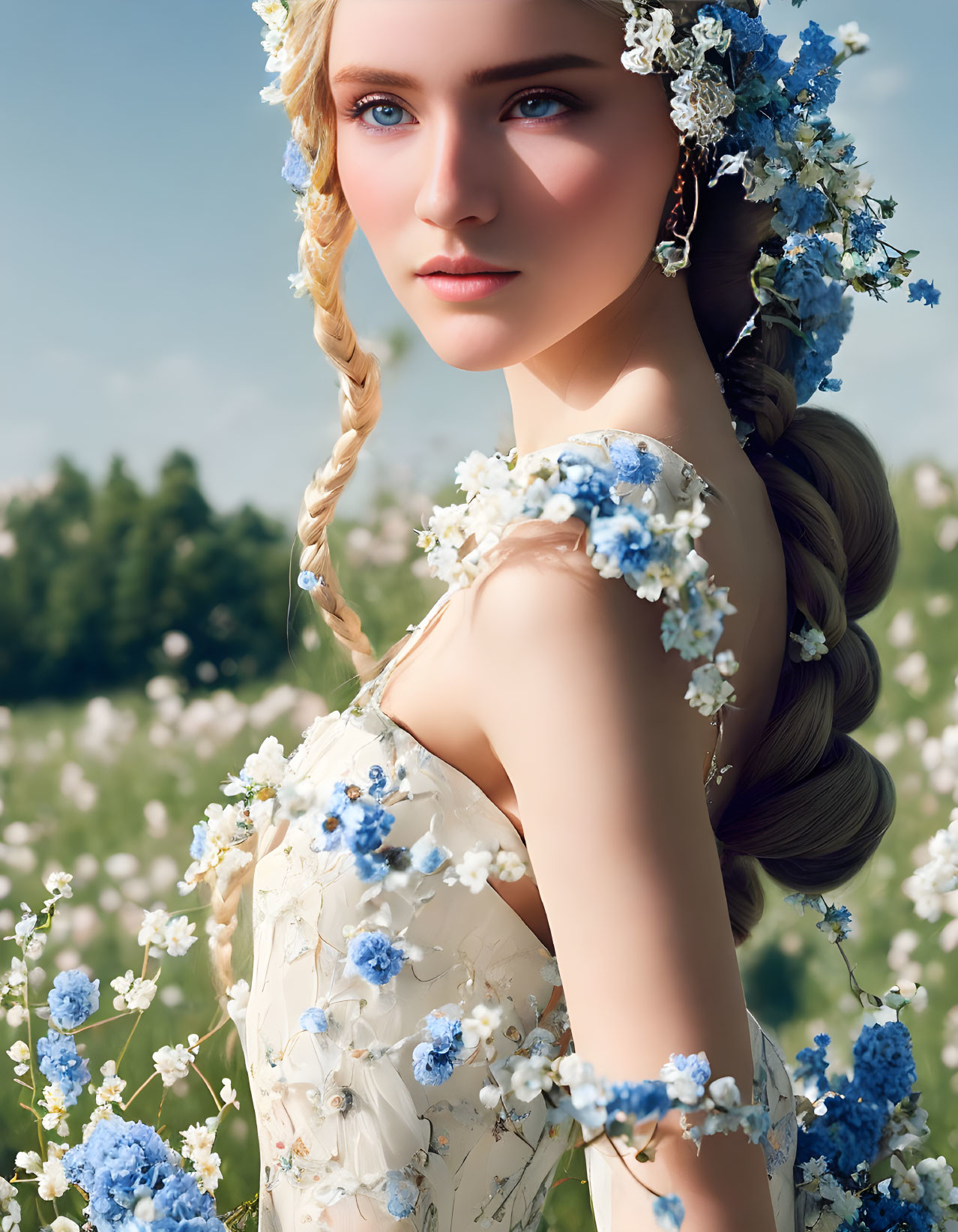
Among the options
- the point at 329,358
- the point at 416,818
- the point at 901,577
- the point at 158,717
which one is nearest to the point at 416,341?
the point at 329,358

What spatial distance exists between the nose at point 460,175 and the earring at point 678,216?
270 mm

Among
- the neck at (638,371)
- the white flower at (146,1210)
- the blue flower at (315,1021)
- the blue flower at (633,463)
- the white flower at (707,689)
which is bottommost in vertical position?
the white flower at (146,1210)

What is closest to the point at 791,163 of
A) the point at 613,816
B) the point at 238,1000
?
the point at 613,816

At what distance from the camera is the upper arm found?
1.13m

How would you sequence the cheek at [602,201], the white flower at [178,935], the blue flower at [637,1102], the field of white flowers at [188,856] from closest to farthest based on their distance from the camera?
the blue flower at [637,1102] < the cheek at [602,201] < the white flower at [178,935] < the field of white flowers at [188,856]

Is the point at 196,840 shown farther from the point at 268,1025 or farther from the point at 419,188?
the point at 419,188

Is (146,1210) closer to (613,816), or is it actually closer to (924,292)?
(613,816)

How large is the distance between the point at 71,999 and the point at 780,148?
1803 millimetres

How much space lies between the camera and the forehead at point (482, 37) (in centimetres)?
130

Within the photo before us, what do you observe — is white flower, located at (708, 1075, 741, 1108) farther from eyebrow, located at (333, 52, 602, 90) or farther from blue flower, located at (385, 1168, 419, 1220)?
eyebrow, located at (333, 52, 602, 90)

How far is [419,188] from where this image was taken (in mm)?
1448

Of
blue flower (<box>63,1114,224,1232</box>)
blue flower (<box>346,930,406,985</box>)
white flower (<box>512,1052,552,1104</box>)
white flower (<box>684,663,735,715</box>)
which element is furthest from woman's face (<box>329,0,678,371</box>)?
blue flower (<box>63,1114,224,1232</box>)

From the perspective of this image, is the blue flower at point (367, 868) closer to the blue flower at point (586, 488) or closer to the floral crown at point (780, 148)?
the blue flower at point (586, 488)

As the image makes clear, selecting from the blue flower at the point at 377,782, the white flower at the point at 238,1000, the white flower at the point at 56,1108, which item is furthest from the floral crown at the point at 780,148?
the white flower at the point at 56,1108
